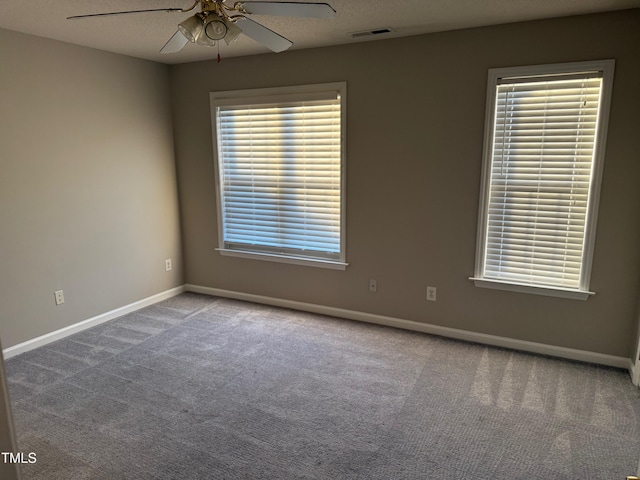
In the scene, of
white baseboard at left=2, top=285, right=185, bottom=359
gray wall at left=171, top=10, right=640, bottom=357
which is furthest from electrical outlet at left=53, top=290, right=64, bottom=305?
gray wall at left=171, top=10, right=640, bottom=357

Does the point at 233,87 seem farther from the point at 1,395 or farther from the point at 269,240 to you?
the point at 1,395

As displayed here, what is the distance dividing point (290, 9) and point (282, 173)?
2.19 m

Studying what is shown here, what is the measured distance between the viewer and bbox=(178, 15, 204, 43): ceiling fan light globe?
2.04m

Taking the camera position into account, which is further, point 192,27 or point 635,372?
point 635,372

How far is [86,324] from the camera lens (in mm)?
3832

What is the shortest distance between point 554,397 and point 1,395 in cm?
293

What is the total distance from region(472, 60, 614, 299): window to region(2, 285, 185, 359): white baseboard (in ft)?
10.6

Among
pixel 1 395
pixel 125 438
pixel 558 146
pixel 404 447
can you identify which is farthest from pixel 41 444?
pixel 558 146

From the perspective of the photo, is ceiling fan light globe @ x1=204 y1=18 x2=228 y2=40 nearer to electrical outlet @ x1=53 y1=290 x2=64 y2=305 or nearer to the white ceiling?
the white ceiling

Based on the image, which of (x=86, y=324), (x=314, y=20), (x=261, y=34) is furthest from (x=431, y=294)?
(x=86, y=324)

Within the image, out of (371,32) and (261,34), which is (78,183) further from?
(371,32)

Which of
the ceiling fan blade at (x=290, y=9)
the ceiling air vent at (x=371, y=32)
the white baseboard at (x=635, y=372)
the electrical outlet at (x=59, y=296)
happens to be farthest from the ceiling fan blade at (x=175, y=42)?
the white baseboard at (x=635, y=372)

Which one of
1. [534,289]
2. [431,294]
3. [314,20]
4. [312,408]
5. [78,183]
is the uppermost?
[314,20]

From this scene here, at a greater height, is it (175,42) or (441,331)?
(175,42)
